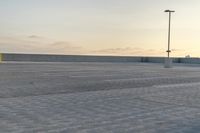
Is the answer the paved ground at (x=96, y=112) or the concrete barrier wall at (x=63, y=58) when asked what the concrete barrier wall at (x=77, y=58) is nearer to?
the concrete barrier wall at (x=63, y=58)

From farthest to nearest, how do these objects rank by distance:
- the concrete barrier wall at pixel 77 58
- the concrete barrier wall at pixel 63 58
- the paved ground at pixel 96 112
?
the concrete barrier wall at pixel 77 58, the concrete barrier wall at pixel 63 58, the paved ground at pixel 96 112

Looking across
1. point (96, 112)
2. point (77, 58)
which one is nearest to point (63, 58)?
point (77, 58)

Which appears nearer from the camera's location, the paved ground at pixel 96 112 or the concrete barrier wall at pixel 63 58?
the paved ground at pixel 96 112

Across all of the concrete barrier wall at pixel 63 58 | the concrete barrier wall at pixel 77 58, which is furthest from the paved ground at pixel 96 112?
the concrete barrier wall at pixel 77 58

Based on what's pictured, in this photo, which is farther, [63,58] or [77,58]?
[77,58]

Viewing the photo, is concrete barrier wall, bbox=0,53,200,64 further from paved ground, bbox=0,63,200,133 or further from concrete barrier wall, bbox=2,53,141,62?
paved ground, bbox=0,63,200,133

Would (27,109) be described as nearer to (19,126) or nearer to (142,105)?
(19,126)

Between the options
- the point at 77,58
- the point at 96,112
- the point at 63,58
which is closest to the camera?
the point at 96,112

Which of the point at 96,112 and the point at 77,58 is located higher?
the point at 77,58

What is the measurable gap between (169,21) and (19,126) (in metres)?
37.0

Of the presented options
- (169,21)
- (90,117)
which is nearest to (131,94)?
(90,117)

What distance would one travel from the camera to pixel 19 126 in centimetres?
812

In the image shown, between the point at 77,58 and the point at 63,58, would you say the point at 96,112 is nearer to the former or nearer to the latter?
the point at 63,58

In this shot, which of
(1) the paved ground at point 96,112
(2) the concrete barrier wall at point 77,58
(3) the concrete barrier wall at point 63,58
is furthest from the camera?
(2) the concrete barrier wall at point 77,58
